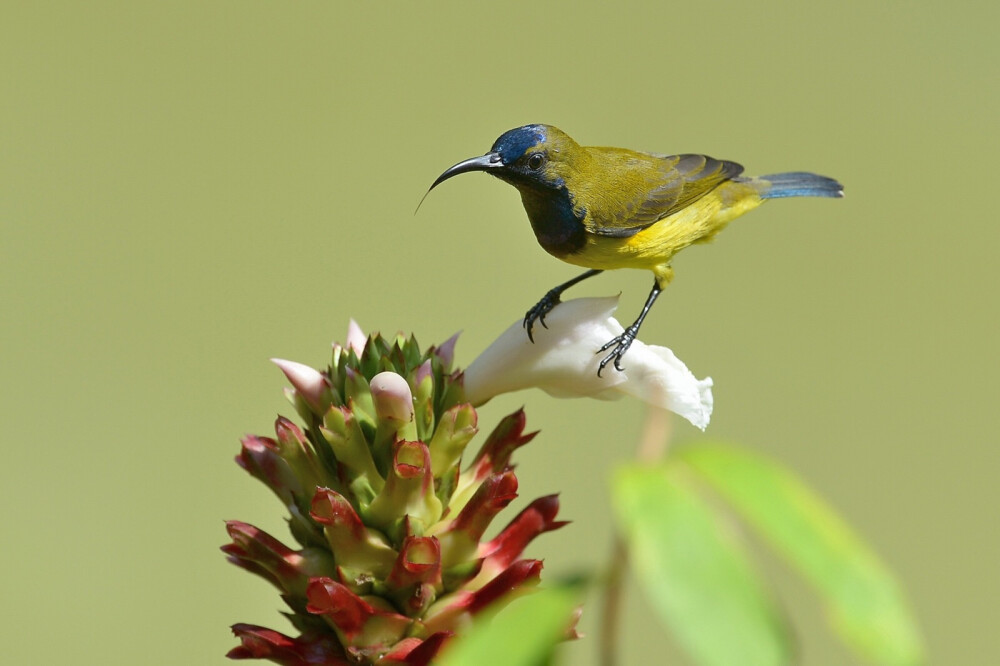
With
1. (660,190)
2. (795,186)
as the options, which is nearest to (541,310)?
(660,190)

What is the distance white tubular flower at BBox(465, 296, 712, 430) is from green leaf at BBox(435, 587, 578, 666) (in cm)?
23

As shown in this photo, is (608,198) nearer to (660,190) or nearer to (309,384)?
(660,190)

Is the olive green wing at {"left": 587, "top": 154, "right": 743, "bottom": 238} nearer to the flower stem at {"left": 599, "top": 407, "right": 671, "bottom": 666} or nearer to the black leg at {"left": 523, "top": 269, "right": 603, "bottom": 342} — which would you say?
the black leg at {"left": 523, "top": 269, "right": 603, "bottom": 342}

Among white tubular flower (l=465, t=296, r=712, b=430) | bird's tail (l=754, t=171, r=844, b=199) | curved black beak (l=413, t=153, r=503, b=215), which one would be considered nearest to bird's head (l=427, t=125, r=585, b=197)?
curved black beak (l=413, t=153, r=503, b=215)

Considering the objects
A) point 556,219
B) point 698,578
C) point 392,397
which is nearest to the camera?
point 698,578

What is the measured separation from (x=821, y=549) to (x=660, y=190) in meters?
0.50

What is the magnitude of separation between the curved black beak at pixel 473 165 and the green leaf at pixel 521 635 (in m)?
0.32

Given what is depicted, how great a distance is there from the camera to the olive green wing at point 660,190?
2.30 feet

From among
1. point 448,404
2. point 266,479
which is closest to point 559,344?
point 448,404

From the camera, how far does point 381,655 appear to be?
47 centimetres

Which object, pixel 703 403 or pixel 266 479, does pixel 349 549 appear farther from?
pixel 703 403

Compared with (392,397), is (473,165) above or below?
above

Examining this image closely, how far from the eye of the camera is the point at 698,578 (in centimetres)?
25

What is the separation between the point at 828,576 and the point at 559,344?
27 cm
